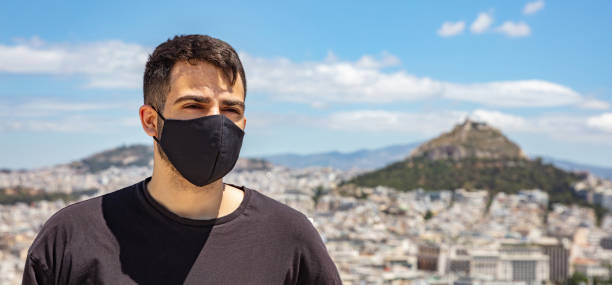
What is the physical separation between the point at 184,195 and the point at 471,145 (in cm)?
7044

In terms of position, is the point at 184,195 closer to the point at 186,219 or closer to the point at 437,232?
the point at 186,219

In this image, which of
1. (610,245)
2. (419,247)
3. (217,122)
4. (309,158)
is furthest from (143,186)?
(309,158)

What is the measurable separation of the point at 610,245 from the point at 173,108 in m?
49.0

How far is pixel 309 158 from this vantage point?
16762 centimetres

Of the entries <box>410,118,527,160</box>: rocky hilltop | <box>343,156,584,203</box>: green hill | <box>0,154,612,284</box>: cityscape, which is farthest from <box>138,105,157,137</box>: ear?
<box>410,118,527,160</box>: rocky hilltop

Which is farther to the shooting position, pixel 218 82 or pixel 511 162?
pixel 511 162

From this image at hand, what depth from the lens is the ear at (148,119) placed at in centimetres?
145

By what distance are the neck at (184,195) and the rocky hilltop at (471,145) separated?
6702 cm

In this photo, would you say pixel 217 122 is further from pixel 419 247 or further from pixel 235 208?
pixel 419 247

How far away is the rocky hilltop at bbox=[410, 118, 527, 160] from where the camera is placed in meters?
68.2

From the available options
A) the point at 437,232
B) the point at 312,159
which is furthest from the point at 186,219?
the point at 312,159

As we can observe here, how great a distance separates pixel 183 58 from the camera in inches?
55.2

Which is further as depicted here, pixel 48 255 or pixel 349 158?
pixel 349 158

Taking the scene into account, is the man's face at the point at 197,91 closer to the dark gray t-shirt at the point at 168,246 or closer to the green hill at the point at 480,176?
the dark gray t-shirt at the point at 168,246
